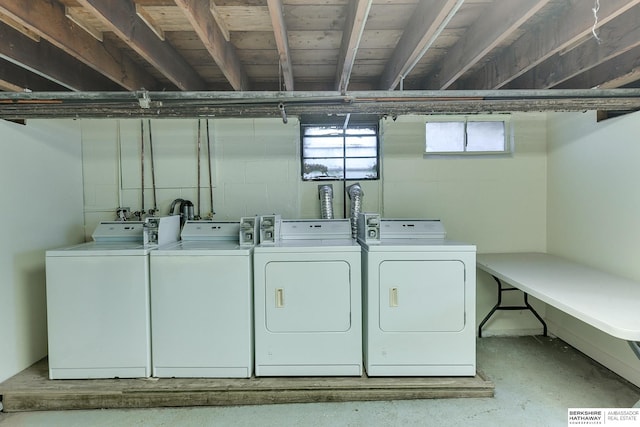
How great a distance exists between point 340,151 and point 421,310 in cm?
181

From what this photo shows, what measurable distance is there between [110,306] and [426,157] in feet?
10.3

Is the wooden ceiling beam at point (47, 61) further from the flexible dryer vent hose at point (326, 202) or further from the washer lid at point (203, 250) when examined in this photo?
the flexible dryer vent hose at point (326, 202)

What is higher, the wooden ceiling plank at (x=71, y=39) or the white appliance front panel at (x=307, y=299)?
the wooden ceiling plank at (x=71, y=39)

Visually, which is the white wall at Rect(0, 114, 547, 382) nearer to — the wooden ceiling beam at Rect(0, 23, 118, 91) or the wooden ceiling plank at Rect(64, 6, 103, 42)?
the wooden ceiling beam at Rect(0, 23, 118, 91)

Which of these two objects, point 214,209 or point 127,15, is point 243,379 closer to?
point 214,209

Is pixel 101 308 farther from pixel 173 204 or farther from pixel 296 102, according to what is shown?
pixel 296 102

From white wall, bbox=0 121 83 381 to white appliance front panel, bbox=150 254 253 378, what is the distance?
47.1 inches

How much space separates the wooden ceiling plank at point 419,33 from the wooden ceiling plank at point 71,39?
201cm

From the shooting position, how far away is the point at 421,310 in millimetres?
2250

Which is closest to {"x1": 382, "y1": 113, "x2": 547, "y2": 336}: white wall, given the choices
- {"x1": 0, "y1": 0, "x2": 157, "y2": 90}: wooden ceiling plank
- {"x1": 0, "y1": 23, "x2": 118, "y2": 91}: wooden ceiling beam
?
{"x1": 0, "y1": 0, "x2": 157, "y2": 90}: wooden ceiling plank

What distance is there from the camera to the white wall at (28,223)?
234cm

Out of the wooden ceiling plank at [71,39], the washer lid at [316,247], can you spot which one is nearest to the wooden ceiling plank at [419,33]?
the washer lid at [316,247]

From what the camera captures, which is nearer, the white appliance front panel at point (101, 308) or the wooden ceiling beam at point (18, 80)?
the wooden ceiling beam at point (18, 80)

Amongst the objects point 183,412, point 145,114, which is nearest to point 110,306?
point 183,412
